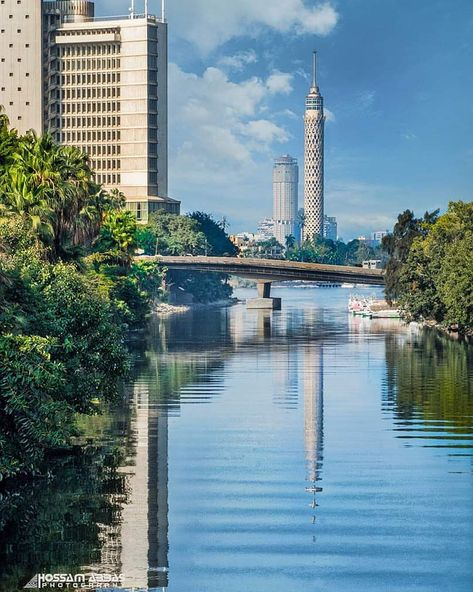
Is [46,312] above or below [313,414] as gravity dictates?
above

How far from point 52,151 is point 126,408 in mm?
19256

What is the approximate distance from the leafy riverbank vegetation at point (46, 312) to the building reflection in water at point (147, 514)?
2881mm

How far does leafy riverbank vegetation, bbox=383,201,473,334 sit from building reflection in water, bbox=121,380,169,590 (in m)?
69.6

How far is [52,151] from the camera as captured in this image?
90.3 meters

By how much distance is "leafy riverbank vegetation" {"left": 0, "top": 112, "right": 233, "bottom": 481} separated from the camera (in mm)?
50281

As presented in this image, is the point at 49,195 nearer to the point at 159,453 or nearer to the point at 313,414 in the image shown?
the point at 313,414

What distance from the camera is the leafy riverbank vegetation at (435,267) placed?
454 ft

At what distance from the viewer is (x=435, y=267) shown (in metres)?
156

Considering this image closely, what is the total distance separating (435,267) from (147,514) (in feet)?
362

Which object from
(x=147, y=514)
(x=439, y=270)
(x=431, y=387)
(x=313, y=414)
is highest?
(x=439, y=270)

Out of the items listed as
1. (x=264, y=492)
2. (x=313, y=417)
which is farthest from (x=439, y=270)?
(x=264, y=492)

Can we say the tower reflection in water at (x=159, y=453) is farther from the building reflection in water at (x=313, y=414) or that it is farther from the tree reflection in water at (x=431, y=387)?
the tree reflection in water at (x=431, y=387)

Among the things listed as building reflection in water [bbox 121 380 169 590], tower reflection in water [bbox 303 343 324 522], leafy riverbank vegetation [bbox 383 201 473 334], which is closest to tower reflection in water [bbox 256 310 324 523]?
tower reflection in water [bbox 303 343 324 522]

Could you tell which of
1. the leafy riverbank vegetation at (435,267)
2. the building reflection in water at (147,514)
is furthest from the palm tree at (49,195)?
the leafy riverbank vegetation at (435,267)
